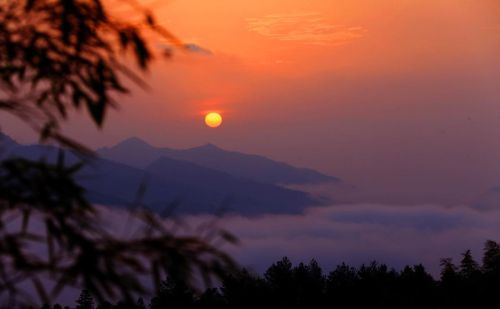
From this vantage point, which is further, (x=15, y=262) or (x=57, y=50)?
(x=57, y=50)

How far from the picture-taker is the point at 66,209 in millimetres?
7430

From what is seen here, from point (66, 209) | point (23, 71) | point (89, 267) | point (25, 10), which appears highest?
point (25, 10)

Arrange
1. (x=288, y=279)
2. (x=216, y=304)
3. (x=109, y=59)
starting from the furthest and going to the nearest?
1. (x=288, y=279)
2. (x=216, y=304)
3. (x=109, y=59)

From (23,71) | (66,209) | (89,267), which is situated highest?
(23,71)

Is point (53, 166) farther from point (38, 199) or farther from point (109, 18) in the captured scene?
point (109, 18)

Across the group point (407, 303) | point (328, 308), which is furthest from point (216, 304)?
point (407, 303)

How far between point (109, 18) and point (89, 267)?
2.35 m

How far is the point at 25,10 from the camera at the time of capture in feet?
25.9

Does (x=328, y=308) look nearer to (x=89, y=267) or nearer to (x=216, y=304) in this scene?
(x=216, y=304)

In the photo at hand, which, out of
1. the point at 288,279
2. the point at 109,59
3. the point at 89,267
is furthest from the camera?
the point at 288,279

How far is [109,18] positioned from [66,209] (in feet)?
6.07

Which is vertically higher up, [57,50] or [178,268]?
[57,50]

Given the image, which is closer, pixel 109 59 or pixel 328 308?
pixel 109 59

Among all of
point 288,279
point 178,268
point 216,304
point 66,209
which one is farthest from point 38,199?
point 288,279
